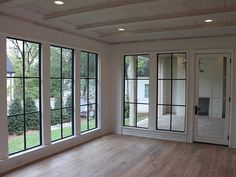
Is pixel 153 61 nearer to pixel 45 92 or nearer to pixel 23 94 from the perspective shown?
pixel 45 92

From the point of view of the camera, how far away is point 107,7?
3.49m

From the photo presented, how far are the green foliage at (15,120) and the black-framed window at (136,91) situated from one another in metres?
3.21

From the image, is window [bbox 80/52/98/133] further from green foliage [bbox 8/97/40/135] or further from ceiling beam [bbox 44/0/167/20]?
ceiling beam [bbox 44/0/167/20]

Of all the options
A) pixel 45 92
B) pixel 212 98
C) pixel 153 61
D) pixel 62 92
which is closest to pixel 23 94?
pixel 45 92

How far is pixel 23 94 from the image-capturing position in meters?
4.25

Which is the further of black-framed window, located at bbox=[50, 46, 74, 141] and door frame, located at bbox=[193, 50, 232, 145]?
door frame, located at bbox=[193, 50, 232, 145]

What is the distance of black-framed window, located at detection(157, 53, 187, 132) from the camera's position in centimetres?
593

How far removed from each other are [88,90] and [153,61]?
194 cm

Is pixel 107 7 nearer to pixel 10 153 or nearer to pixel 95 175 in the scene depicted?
pixel 95 175

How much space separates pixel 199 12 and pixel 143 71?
276 centimetres

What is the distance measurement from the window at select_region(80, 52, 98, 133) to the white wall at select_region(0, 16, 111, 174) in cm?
15

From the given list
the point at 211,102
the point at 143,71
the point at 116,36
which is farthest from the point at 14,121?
the point at 211,102

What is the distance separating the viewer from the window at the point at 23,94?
4043 millimetres

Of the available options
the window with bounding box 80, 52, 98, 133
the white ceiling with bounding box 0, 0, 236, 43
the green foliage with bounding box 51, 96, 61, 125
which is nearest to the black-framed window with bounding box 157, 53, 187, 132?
the white ceiling with bounding box 0, 0, 236, 43
